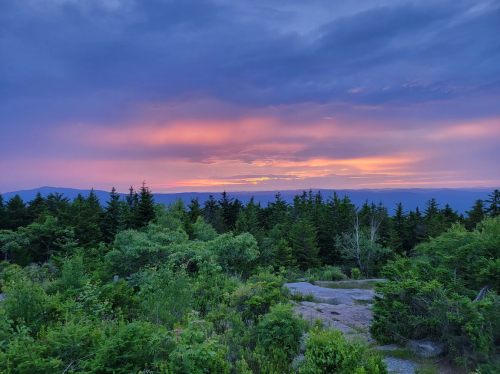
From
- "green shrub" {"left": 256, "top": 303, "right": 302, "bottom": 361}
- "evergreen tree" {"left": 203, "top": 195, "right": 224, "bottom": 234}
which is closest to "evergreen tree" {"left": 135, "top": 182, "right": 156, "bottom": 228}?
"evergreen tree" {"left": 203, "top": 195, "right": 224, "bottom": 234}

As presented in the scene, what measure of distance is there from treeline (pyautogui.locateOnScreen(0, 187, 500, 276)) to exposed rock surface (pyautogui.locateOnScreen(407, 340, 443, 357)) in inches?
838

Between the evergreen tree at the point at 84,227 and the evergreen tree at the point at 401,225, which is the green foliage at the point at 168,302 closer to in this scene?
the evergreen tree at the point at 84,227

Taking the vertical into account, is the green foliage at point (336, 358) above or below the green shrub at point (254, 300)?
above

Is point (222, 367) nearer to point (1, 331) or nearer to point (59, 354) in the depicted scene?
point (59, 354)

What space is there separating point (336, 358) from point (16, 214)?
39430mm

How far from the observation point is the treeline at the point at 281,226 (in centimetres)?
2544

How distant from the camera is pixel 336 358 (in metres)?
3.68

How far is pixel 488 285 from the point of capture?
5.66 meters

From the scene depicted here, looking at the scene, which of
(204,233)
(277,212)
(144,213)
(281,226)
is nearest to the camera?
(204,233)

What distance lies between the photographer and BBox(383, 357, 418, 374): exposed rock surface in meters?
4.49

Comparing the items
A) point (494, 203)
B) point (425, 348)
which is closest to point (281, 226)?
point (494, 203)

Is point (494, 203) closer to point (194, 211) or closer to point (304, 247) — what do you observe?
point (304, 247)

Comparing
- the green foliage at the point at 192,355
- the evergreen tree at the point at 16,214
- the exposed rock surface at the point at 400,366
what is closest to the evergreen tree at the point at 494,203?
the exposed rock surface at the point at 400,366

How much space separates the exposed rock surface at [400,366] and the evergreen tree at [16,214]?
38514mm
